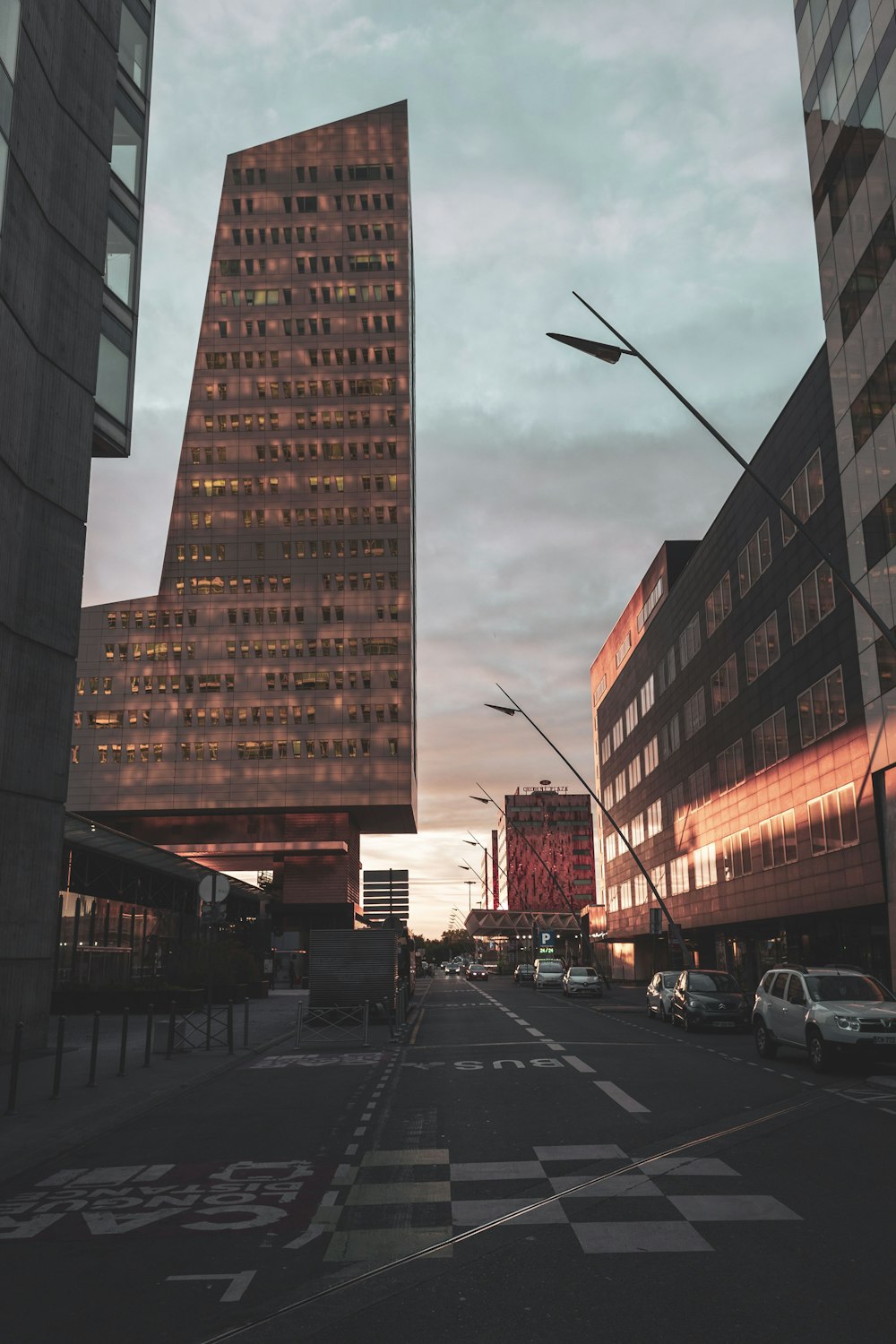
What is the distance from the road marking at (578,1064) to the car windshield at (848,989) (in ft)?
13.6

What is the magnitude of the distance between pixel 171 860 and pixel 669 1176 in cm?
3767

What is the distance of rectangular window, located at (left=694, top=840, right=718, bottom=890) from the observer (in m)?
54.7

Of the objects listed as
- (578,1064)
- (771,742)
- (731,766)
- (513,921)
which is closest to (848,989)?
(578,1064)

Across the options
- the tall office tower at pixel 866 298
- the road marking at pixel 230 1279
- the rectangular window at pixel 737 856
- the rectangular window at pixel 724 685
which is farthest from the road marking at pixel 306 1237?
the rectangular window at pixel 724 685

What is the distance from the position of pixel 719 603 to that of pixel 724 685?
3.96 meters

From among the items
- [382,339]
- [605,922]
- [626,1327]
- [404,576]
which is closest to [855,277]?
[626,1327]

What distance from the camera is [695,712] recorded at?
58.0 meters

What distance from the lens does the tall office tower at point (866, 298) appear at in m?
32.3

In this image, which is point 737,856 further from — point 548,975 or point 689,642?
point 548,975

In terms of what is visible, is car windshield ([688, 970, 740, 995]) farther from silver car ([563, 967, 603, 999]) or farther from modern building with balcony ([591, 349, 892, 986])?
silver car ([563, 967, 603, 999])

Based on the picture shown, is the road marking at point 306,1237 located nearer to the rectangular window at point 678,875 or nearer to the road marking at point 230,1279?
the road marking at point 230,1279

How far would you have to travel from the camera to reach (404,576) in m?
104

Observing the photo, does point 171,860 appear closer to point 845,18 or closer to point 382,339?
point 845,18

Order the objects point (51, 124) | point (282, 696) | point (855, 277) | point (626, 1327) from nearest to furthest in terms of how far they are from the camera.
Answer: point (626, 1327) → point (51, 124) → point (855, 277) → point (282, 696)
